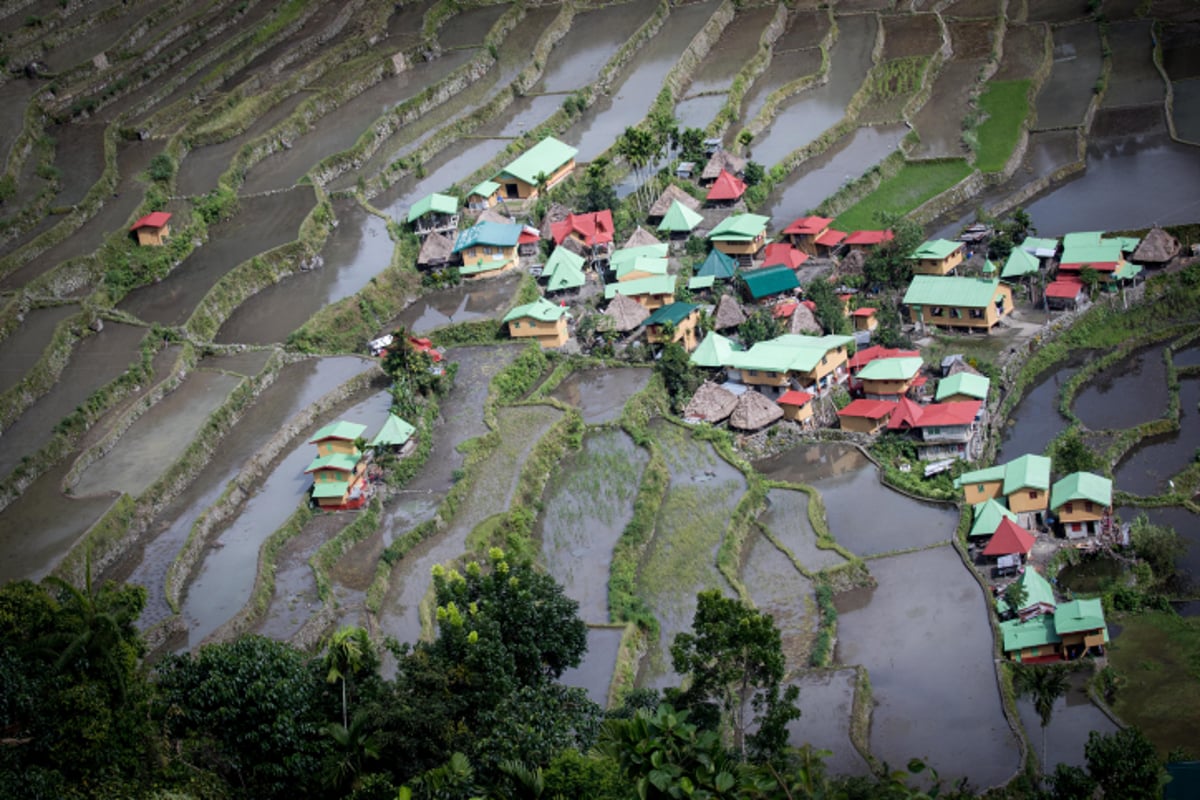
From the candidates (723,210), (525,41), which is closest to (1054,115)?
(723,210)

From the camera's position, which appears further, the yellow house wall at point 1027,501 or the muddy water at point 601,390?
the muddy water at point 601,390

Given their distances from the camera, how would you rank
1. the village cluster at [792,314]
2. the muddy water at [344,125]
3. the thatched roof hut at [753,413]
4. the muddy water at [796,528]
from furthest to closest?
the muddy water at [344,125]
the thatched roof hut at [753,413]
the village cluster at [792,314]
the muddy water at [796,528]

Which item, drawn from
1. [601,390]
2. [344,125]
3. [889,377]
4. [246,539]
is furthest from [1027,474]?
[344,125]

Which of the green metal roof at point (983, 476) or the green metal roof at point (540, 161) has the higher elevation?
the green metal roof at point (540, 161)

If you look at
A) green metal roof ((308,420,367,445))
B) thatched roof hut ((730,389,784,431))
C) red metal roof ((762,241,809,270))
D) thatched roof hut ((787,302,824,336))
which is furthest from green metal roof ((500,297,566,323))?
green metal roof ((308,420,367,445))

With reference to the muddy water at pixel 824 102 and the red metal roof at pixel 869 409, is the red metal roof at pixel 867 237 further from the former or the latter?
the red metal roof at pixel 869 409

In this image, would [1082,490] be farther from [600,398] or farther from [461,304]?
[461,304]

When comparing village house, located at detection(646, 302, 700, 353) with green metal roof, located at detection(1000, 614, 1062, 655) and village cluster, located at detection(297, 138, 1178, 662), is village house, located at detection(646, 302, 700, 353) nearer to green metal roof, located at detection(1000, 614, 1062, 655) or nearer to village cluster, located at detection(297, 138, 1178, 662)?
village cluster, located at detection(297, 138, 1178, 662)

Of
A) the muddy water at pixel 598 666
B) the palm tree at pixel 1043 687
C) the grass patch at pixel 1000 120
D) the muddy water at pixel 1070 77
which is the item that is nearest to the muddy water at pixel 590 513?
the muddy water at pixel 598 666
